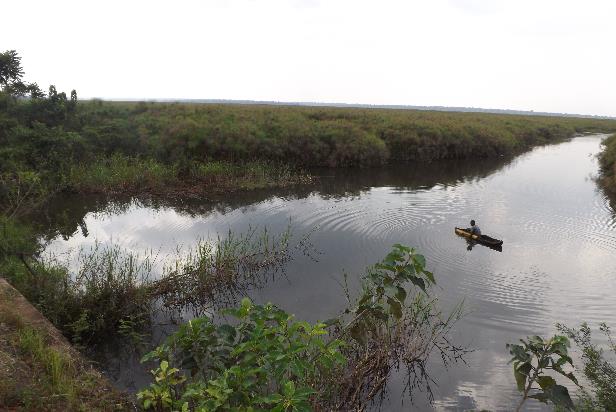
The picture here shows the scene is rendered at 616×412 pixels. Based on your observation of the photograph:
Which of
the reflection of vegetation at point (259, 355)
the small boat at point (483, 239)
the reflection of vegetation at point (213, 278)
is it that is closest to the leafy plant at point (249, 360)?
the reflection of vegetation at point (259, 355)

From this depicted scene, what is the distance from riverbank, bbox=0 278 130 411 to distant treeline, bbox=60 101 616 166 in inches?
814

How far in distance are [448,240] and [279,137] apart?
19720 mm

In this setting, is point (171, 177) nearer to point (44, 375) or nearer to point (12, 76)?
point (12, 76)

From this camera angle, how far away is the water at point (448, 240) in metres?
10.3

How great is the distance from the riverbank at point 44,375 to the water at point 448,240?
85.1 inches

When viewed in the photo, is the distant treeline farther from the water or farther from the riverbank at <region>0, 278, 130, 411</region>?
the riverbank at <region>0, 278, 130, 411</region>

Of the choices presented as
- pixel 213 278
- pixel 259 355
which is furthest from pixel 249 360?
pixel 213 278

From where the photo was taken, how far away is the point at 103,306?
9477 millimetres

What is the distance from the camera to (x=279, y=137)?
32.8 m

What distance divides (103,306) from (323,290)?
626 centimetres

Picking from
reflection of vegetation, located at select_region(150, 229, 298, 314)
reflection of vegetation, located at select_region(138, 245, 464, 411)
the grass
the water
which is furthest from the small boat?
the grass

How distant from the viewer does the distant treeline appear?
2847cm

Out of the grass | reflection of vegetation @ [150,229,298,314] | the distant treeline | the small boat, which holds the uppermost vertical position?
the distant treeline

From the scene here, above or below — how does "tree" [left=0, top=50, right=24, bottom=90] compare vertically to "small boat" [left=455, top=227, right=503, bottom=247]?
above
